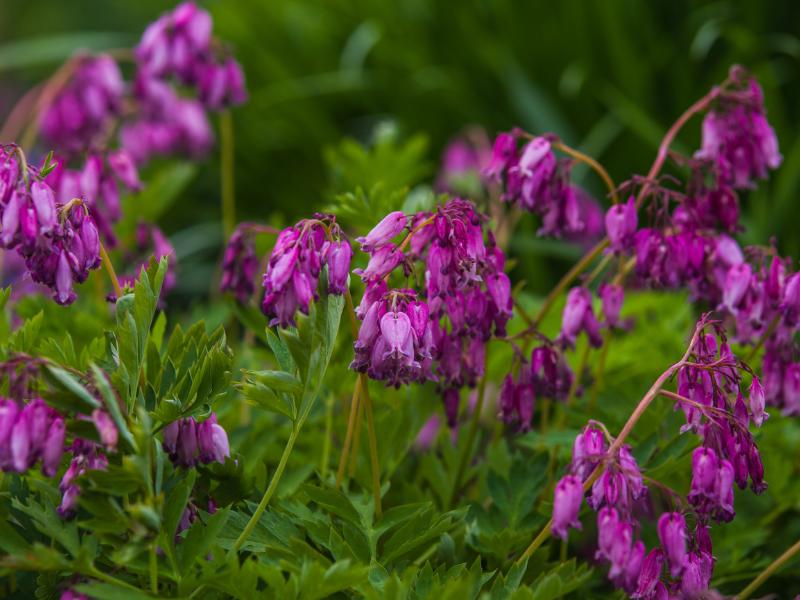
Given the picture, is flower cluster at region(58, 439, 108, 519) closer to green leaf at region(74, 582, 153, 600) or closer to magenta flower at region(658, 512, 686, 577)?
green leaf at region(74, 582, 153, 600)

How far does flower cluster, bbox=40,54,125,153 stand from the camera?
12.0 feet

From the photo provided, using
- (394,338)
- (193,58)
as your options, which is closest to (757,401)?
(394,338)

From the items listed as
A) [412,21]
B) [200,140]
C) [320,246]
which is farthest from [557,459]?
[412,21]

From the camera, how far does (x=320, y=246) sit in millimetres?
1778

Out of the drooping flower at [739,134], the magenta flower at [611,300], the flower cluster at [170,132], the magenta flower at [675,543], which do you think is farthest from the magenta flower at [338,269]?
the flower cluster at [170,132]

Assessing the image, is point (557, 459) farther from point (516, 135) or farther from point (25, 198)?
point (25, 198)

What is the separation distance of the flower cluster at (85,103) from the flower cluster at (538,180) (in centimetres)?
195

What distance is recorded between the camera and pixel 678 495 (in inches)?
64.6

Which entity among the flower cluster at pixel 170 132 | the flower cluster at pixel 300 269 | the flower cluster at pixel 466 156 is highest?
the flower cluster at pixel 300 269

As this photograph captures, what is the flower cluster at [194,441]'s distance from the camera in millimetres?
1743

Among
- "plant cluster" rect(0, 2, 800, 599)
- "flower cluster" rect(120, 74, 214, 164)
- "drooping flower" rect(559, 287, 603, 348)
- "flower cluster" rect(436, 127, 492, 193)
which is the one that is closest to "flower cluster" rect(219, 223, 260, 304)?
"plant cluster" rect(0, 2, 800, 599)

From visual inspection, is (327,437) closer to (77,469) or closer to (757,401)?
(77,469)

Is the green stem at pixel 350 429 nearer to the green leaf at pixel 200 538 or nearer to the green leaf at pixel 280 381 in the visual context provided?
the green leaf at pixel 280 381

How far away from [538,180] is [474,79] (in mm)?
3910
